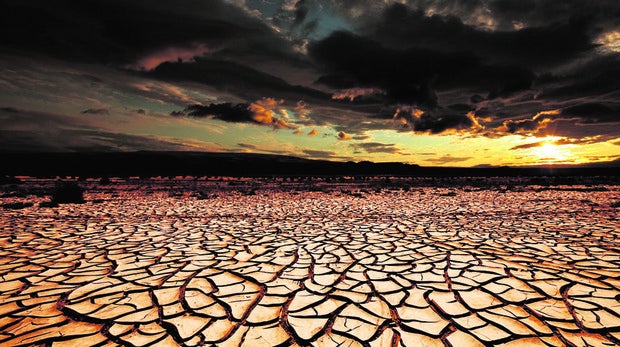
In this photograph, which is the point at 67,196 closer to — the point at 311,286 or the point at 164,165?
the point at 311,286

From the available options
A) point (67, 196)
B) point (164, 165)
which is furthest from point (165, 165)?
point (67, 196)

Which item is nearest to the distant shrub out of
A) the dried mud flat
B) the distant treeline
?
the dried mud flat

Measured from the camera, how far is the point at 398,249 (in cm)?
449

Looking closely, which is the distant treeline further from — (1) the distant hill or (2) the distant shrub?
(2) the distant shrub

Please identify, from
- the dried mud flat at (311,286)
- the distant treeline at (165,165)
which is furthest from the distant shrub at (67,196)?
the distant treeline at (165,165)

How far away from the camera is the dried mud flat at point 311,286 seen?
Answer: 228 cm

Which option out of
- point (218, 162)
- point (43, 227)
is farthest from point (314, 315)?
point (218, 162)

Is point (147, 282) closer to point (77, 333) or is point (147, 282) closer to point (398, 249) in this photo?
point (77, 333)

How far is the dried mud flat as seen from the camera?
2279mm

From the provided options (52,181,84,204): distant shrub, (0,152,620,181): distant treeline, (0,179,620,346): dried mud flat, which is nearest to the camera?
(0,179,620,346): dried mud flat

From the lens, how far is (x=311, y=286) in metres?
3.17

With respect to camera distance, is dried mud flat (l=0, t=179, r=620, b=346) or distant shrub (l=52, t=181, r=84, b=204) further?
distant shrub (l=52, t=181, r=84, b=204)

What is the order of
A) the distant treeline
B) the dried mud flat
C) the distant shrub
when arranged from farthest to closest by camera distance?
the distant treeline
the distant shrub
the dried mud flat

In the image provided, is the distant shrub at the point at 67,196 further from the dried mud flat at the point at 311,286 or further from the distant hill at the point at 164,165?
the distant hill at the point at 164,165
